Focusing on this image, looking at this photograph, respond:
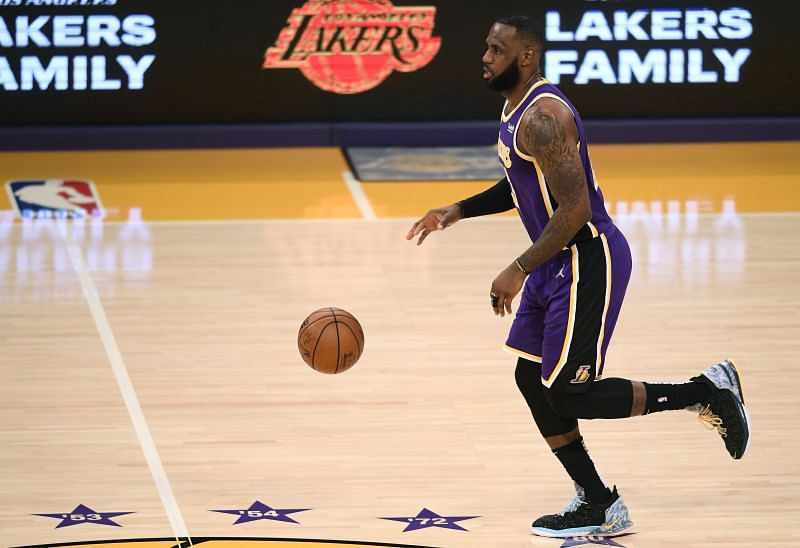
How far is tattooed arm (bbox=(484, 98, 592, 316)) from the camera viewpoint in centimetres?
466

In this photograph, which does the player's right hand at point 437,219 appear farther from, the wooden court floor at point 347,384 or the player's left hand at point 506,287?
the wooden court floor at point 347,384

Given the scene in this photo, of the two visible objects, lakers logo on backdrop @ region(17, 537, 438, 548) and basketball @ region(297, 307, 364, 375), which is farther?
basketball @ region(297, 307, 364, 375)

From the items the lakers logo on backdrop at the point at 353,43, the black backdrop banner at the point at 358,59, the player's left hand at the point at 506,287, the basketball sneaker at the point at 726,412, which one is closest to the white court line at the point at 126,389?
the player's left hand at the point at 506,287

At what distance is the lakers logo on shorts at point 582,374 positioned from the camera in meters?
4.83

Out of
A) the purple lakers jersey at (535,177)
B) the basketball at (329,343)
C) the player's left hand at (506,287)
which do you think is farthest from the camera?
the basketball at (329,343)

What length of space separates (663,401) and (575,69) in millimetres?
7732

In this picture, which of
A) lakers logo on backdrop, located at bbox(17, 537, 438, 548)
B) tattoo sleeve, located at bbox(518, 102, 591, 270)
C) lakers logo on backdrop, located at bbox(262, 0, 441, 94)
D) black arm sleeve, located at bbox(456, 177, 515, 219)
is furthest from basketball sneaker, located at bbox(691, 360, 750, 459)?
lakers logo on backdrop, located at bbox(262, 0, 441, 94)

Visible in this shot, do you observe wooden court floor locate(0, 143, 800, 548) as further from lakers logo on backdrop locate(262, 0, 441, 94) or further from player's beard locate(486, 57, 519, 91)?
lakers logo on backdrop locate(262, 0, 441, 94)

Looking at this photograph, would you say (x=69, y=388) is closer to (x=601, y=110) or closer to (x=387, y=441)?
(x=387, y=441)

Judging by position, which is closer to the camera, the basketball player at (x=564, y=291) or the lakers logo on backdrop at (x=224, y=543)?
the basketball player at (x=564, y=291)

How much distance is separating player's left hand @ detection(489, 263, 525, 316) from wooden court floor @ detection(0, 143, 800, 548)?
90cm

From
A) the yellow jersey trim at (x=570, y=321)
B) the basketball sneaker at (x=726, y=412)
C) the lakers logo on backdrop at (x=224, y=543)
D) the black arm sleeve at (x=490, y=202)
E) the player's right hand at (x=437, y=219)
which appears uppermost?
the black arm sleeve at (x=490, y=202)

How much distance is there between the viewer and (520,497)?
546 cm

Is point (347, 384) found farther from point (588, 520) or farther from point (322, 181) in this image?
point (322, 181)
